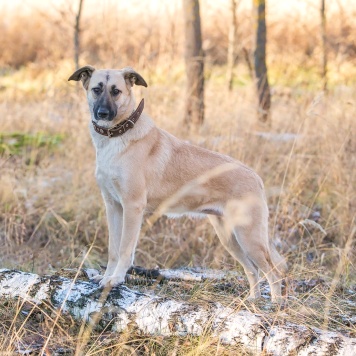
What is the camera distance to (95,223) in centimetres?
590

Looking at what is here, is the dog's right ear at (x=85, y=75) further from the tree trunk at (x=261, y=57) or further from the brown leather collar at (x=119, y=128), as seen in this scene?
the tree trunk at (x=261, y=57)

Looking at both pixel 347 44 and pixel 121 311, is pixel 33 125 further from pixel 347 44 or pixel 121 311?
pixel 347 44

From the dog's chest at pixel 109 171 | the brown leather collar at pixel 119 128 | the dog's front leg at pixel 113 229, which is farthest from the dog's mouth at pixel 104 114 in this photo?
the dog's front leg at pixel 113 229

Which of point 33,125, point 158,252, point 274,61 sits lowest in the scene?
point 158,252

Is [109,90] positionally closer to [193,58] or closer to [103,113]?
[103,113]

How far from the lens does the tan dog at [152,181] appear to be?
4051mm

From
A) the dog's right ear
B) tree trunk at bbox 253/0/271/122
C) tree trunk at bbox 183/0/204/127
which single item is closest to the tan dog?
the dog's right ear

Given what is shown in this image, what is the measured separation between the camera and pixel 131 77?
14.1ft

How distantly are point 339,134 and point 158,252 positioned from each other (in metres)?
2.47

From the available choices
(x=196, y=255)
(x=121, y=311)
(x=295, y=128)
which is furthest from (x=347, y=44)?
(x=121, y=311)

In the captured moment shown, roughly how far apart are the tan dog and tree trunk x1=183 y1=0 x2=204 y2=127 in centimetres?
353

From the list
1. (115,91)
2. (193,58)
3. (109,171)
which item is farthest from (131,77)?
(193,58)

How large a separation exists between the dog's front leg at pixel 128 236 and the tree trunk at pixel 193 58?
3882 mm

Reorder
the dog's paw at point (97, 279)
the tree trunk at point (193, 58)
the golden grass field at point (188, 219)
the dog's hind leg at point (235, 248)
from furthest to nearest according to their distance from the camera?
the tree trunk at point (193, 58), the dog's hind leg at point (235, 248), the dog's paw at point (97, 279), the golden grass field at point (188, 219)
